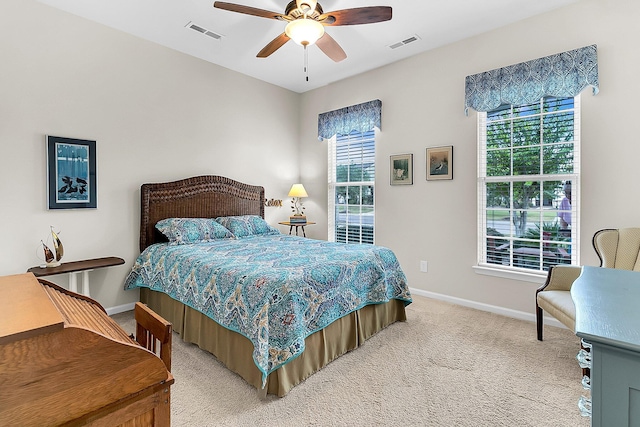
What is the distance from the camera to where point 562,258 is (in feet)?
10.0

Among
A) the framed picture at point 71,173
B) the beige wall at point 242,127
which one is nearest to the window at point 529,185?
the beige wall at point 242,127

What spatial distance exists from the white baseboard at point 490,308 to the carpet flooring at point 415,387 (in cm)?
17

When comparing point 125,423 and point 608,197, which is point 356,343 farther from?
point 608,197

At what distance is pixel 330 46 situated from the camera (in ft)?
9.56

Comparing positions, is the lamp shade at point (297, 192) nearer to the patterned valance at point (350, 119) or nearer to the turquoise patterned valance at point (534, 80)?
the patterned valance at point (350, 119)

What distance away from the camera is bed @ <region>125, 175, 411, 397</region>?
2.01 m

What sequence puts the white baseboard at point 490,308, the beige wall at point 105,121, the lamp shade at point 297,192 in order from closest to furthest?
the beige wall at point 105,121 < the white baseboard at point 490,308 < the lamp shade at point 297,192

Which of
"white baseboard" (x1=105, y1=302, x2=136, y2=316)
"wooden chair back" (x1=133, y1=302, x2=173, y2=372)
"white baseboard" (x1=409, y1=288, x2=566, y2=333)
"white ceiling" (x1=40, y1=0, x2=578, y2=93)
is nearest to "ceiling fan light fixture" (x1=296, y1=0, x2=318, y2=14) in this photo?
"white ceiling" (x1=40, y1=0, x2=578, y2=93)

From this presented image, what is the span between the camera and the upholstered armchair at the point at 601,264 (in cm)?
235

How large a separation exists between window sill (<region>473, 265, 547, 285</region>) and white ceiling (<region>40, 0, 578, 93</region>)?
2538 mm

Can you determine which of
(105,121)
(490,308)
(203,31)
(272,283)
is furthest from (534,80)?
(105,121)

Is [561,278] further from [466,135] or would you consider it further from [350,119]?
[350,119]

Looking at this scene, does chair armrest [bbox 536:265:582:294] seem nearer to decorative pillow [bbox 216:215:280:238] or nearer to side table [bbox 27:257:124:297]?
decorative pillow [bbox 216:215:280:238]

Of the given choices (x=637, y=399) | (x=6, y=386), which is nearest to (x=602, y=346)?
(x=637, y=399)
